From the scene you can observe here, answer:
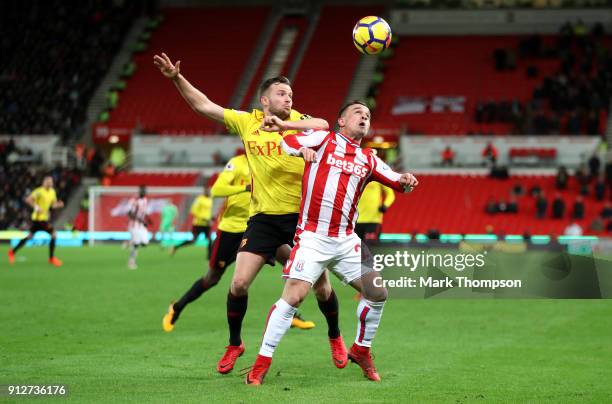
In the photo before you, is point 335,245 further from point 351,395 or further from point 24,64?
point 24,64

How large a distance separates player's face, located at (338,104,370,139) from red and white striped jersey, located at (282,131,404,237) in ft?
0.28

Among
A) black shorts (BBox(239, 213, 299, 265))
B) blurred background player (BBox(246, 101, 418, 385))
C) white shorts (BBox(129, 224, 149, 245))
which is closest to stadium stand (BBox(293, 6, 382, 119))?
white shorts (BBox(129, 224, 149, 245))

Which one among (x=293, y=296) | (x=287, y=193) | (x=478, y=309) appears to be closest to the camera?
(x=293, y=296)

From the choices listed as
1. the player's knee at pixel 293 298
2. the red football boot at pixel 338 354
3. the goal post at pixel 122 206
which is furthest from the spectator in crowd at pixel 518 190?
the player's knee at pixel 293 298

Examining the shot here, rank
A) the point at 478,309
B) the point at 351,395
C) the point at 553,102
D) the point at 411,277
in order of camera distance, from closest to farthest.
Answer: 1. the point at 351,395
2. the point at 411,277
3. the point at 478,309
4. the point at 553,102

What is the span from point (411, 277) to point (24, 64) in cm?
4036

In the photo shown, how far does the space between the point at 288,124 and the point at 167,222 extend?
87.1 ft

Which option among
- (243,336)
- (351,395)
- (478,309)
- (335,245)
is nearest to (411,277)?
(335,245)

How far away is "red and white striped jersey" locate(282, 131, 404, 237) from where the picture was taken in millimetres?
7938

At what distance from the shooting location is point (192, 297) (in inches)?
459

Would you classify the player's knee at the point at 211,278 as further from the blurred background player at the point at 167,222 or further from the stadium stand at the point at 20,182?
the stadium stand at the point at 20,182

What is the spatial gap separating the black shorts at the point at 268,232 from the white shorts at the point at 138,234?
50.3 ft

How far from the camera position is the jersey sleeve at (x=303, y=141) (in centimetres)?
780

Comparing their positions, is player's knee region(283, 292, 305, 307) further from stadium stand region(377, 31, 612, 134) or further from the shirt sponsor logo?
stadium stand region(377, 31, 612, 134)
